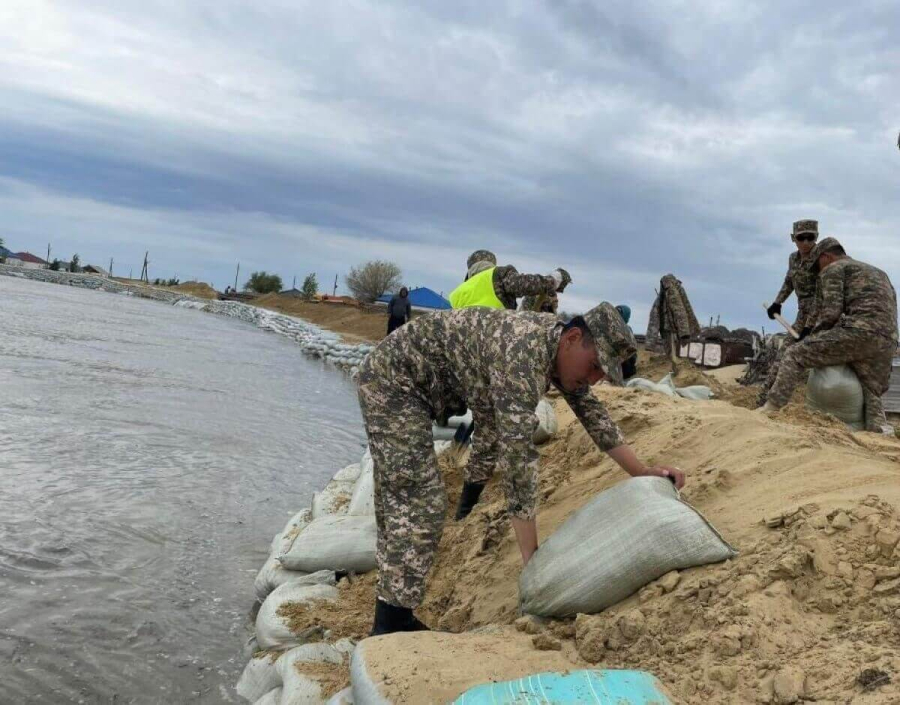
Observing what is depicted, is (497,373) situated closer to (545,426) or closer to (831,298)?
(545,426)

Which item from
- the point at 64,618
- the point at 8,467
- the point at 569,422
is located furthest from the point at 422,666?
the point at 8,467

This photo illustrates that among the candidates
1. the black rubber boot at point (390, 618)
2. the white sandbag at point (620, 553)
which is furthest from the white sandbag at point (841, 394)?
the black rubber boot at point (390, 618)

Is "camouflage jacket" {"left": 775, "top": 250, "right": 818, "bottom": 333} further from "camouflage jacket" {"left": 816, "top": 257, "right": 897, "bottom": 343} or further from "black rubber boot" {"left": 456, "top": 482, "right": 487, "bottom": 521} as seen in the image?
"black rubber boot" {"left": 456, "top": 482, "right": 487, "bottom": 521}

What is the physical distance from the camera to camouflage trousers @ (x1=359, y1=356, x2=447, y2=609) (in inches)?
103

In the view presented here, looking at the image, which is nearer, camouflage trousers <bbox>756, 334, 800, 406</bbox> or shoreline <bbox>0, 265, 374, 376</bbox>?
camouflage trousers <bbox>756, 334, 800, 406</bbox>

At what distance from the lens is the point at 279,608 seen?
3381mm

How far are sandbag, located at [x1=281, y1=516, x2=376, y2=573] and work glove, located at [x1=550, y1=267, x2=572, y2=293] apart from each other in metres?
1.65

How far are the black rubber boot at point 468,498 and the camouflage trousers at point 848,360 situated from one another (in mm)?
2230

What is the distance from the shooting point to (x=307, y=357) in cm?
2081

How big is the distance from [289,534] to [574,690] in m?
3.13

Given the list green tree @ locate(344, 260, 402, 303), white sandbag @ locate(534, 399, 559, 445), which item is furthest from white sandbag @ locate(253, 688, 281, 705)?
green tree @ locate(344, 260, 402, 303)

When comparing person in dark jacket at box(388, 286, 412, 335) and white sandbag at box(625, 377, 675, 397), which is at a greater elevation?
person in dark jacket at box(388, 286, 412, 335)

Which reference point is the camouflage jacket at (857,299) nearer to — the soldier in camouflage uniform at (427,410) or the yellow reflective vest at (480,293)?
→ the yellow reflective vest at (480,293)

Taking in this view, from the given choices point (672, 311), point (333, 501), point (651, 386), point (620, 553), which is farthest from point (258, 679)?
point (672, 311)
